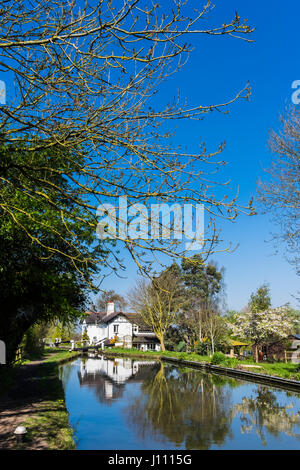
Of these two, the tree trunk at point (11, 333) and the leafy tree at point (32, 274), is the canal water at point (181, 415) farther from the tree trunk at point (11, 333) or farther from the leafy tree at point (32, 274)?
the leafy tree at point (32, 274)

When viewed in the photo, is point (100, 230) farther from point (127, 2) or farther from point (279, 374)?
point (279, 374)

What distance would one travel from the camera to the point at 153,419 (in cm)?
1109

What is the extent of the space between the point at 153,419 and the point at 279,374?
1105cm

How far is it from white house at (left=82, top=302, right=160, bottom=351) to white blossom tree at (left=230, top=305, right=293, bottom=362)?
24.1 meters

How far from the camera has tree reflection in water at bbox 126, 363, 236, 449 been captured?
29.6 feet

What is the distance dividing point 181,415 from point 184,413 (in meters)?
0.38

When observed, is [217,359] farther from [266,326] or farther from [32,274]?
[32,274]

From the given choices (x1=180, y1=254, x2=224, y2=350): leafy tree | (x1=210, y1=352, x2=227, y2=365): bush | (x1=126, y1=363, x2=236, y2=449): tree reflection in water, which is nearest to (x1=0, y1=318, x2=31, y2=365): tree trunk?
(x1=126, y1=363, x2=236, y2=449): tree reflection in water

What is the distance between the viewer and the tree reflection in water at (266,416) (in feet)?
32.3

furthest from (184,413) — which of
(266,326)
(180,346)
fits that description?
(180,346)

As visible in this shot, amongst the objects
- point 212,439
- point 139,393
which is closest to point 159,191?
point 212,439

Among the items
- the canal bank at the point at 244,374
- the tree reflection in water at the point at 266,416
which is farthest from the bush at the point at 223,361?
the tree reflection in water at the point at 266,416

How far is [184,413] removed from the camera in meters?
12.0

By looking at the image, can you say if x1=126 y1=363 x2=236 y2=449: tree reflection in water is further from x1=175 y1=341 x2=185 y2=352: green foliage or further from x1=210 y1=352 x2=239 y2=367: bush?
x1=175 y1=341 x2=185 y2=352: green foliage
